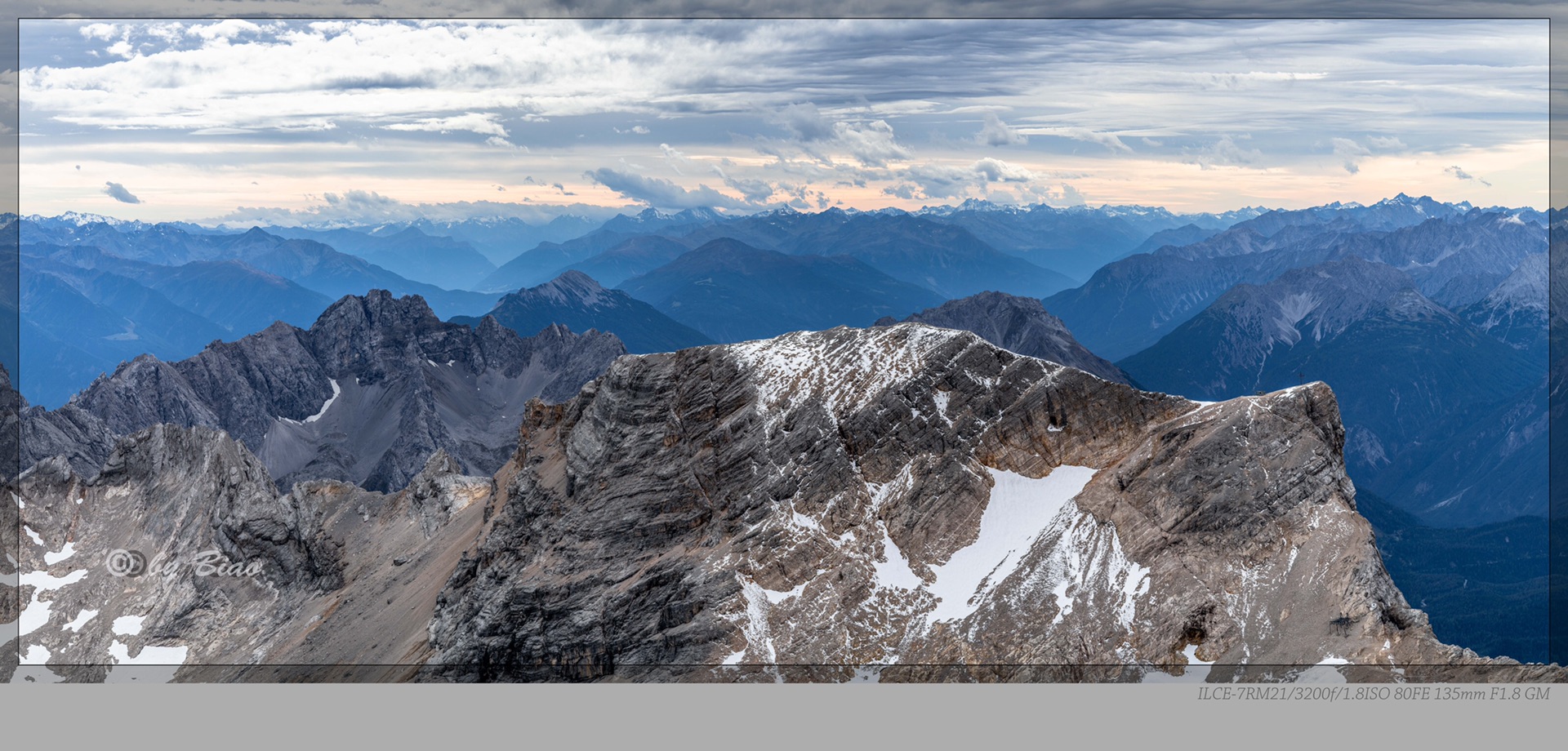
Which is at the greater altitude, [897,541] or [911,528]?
[911,528]

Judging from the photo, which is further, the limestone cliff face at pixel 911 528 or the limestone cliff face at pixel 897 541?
the limestone cliff face at pixel 911 528

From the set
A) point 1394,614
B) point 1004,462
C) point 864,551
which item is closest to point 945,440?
point 1004,462

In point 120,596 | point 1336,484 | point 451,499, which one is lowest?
point 120,596

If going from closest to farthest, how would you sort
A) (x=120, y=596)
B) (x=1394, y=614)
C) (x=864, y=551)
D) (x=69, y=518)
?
(x=1394, y=614), (x=864, y=551), (x=120, y=596), (x=69, y=518)

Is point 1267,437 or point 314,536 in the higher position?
point 1267,437

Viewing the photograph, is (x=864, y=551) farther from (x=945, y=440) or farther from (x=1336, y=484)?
(x=1336, y=484)

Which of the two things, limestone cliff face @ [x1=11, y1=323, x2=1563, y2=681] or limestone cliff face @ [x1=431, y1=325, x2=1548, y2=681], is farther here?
limestone cliff face @ [x1=431, y1=325, x2=1548, y2=681]

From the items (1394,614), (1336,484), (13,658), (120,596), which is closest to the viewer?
(1394,614)

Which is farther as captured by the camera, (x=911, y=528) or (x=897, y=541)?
(x=911, y=528)
